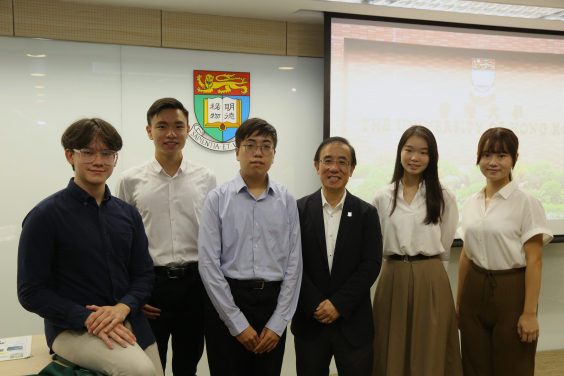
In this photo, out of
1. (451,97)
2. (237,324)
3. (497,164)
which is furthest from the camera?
(451,97)

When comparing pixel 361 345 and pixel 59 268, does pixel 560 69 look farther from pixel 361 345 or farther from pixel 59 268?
pixel 59 268

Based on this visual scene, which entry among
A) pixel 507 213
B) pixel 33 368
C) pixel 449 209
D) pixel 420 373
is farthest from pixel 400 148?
pixel 33 368

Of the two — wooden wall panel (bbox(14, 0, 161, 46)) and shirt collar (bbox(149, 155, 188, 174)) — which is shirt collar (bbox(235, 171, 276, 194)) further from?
wooden wall panel (bbox(14, 0, 161, 46))

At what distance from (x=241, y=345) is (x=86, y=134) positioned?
123 cm

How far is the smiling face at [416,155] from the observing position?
8.12 feet

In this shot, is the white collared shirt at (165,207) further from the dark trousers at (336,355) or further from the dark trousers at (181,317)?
the dark trousers at (336,355)

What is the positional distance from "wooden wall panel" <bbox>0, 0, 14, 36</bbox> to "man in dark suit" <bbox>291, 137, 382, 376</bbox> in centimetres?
262

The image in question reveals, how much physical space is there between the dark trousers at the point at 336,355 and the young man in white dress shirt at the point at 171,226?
2.15 feet

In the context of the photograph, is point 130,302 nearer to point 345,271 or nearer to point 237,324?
point 237,324

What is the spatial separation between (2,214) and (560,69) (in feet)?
16.7

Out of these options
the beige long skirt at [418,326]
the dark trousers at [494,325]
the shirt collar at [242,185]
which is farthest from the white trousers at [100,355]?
the dark trousers at [494,325]

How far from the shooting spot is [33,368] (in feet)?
5.77

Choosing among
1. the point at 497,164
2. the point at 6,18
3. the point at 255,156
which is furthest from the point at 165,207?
the point at 6,18

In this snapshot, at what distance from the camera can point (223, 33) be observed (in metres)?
3.61
